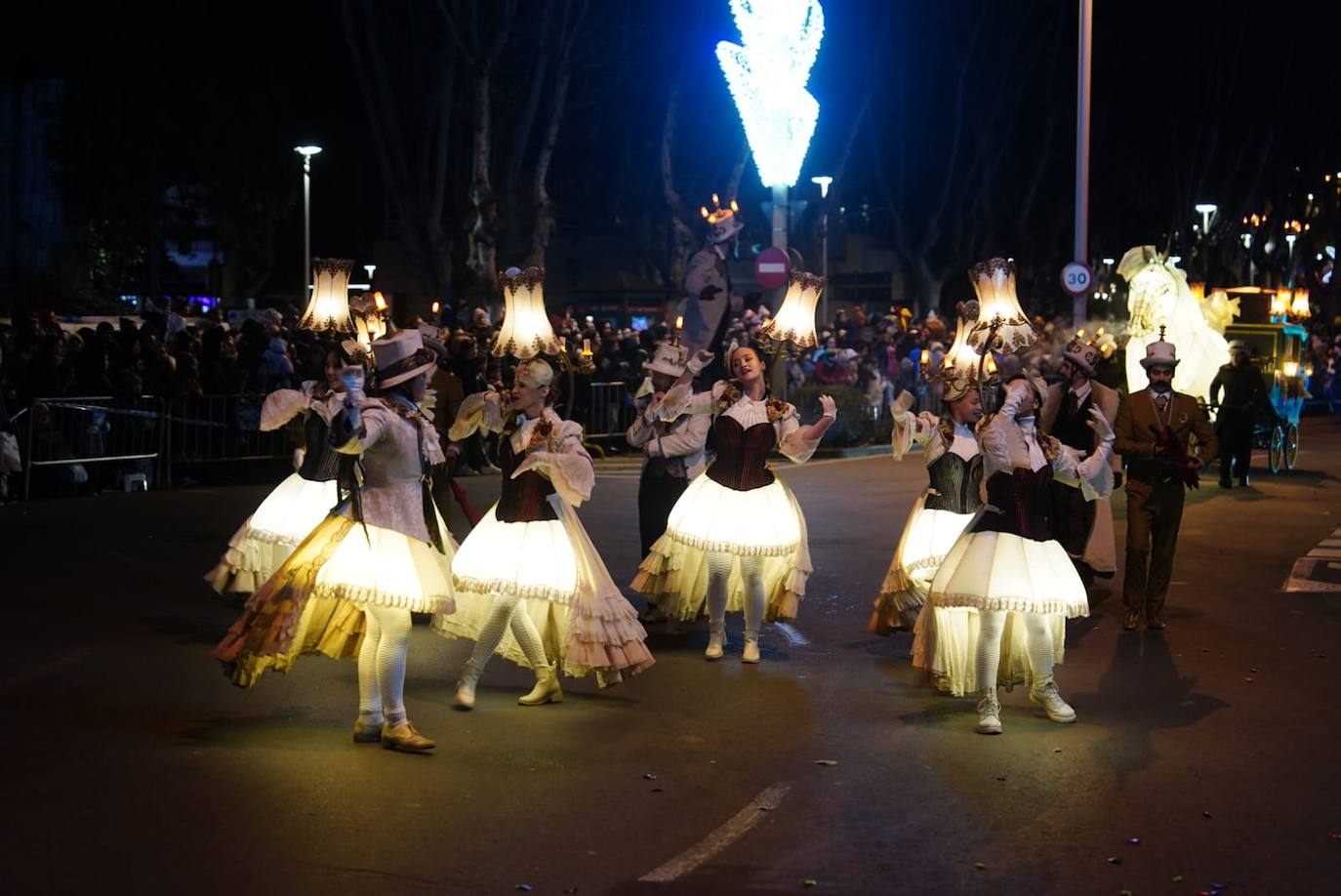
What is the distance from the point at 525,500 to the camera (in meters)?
9.12

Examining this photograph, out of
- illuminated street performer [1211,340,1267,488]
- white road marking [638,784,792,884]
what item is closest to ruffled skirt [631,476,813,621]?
white road marking [638,784,792,884]

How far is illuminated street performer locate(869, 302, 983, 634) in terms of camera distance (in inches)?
424

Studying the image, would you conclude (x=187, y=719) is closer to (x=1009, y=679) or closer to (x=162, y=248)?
(x=1009, y=679)

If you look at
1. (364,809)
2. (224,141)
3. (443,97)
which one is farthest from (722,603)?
(224,141)

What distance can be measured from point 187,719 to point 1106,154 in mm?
49656

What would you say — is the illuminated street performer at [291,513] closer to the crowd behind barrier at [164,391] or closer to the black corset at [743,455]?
the black corset at [743,455]

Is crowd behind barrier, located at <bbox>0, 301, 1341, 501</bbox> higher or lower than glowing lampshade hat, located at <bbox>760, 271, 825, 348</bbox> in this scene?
lower

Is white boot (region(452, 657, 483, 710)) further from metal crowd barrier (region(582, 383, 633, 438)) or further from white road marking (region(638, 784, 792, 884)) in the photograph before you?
metal crowd barrier (region(582, 383, 633, 438))

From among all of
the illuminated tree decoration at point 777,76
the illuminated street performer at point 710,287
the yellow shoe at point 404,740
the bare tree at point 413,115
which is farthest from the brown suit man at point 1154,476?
the bare tree at point 413,115

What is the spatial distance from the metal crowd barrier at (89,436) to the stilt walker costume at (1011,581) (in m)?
12.7

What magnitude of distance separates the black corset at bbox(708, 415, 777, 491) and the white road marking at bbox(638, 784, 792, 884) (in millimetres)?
3179

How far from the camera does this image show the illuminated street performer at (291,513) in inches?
454

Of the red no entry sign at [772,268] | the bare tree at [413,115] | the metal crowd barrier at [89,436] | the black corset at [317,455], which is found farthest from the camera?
the bare tree at [413,115]

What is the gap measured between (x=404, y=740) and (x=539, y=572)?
125 cm
